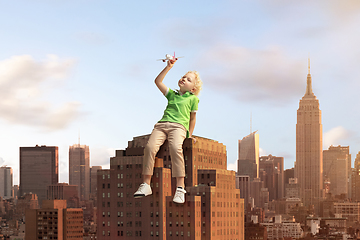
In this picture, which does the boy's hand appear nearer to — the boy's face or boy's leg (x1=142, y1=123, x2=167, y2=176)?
the boy's face

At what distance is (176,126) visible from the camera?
113ft

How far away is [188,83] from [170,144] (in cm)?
373

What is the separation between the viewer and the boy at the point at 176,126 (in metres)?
34.4

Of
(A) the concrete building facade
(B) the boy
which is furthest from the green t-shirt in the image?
(A) the concrete building facade

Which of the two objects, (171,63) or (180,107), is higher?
(171,63)

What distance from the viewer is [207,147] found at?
172 ft

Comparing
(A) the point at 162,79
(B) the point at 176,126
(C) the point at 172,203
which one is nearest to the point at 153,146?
(B) the point at 176,126

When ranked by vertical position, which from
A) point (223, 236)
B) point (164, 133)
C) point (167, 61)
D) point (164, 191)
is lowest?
point (223, 236)

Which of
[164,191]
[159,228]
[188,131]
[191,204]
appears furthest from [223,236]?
[188,131]

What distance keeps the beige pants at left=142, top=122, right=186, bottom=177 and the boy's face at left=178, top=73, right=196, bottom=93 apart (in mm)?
2320

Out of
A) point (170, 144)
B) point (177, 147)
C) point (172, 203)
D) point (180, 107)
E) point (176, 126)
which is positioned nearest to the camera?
point (177, 147)

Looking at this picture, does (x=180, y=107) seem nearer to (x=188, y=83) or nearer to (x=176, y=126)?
(x=176, y=126)

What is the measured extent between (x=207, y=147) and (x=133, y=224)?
15.7m

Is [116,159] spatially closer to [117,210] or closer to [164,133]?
[117,210]
